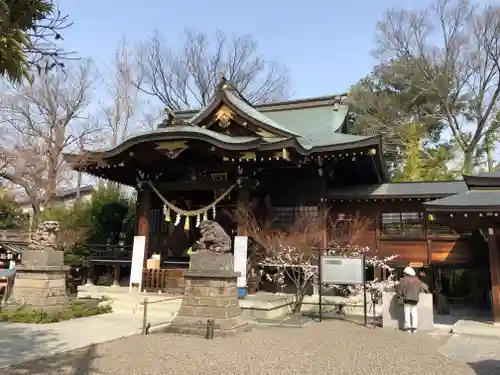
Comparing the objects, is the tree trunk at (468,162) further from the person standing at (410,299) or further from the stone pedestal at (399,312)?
the person standing at (410,299)

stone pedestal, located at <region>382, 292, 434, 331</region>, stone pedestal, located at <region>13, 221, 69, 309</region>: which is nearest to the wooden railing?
stone pedestal, located at <region>13, 221, 69, 309</region>

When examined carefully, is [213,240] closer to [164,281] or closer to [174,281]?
[174,281]

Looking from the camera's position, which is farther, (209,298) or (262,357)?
(209,298)

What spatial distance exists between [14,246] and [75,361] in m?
13.0

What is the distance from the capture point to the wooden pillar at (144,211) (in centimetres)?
1487

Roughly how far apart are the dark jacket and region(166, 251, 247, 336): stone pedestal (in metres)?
3.62

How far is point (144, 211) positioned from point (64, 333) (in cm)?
683

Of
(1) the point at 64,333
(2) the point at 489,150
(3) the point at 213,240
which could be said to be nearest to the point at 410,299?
(3) the point at 213,240

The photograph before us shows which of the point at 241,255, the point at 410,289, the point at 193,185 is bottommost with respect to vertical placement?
the point at 410,289

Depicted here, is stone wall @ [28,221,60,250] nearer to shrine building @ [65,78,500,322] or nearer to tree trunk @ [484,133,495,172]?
shrine building @ [65,78,500,322]

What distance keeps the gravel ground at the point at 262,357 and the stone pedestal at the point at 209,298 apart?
39 centimetres

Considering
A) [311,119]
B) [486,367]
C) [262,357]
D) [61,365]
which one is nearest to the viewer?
[61,365]

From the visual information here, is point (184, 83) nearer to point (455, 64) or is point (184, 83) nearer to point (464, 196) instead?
point (455, 64)

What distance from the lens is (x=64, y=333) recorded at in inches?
336
